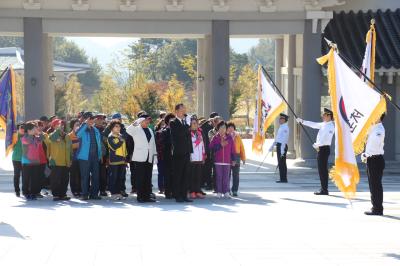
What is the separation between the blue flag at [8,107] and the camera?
1638cm

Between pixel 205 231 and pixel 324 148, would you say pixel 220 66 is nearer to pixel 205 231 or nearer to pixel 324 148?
pixel 324 148

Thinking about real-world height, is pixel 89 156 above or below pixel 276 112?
below

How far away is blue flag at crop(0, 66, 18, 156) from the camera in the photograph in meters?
16.4

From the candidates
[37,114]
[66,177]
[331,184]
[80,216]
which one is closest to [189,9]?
[37,114]

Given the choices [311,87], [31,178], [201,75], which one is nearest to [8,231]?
[31,178]

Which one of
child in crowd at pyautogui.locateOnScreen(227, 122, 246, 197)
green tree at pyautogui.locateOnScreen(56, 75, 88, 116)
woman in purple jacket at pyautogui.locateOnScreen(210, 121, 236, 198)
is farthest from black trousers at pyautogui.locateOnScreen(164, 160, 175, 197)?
green tree at pyautogui.locateOnScreen(56, 75, 88, 116)

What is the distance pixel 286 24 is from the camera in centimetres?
2500

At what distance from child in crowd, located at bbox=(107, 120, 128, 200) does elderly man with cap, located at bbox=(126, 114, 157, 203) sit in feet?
0.93

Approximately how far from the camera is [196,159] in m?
17.4

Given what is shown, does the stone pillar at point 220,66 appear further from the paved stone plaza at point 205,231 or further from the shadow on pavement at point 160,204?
the shadow on pavement at point 160,204

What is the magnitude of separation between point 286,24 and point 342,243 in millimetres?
13669

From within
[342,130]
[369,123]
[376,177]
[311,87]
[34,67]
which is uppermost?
[34,67]

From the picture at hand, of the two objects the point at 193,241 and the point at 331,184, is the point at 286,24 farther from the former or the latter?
the point at 193,241

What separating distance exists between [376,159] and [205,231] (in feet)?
10.9
